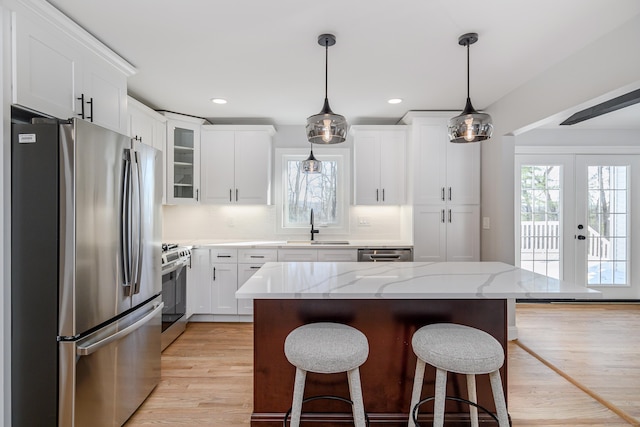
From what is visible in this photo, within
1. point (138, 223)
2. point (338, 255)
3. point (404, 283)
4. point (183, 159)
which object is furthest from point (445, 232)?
point (183, 159)

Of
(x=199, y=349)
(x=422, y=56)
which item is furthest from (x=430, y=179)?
(x=199, y=349)

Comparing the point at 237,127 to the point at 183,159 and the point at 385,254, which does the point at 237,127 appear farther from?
the point at 385,254

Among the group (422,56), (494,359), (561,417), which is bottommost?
(561,417)

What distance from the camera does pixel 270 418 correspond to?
191 centimetres

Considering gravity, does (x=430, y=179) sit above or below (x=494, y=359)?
above

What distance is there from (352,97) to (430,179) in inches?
49.9

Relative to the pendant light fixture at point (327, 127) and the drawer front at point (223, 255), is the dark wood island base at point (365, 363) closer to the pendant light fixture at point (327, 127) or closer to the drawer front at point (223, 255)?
the pendant light fixture at point (327, 127)

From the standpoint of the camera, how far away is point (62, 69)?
1970 mm

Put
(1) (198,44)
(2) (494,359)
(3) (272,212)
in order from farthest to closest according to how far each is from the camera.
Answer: (3) (272,212), (1) (198,44), (2) (494,359)

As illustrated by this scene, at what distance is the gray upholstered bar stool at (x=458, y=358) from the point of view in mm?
1475

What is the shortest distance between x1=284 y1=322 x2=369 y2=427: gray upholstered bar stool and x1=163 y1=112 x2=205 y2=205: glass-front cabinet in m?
2.79

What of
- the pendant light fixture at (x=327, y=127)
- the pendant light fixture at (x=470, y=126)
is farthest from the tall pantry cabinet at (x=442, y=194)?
the pendant light fixture at (x=327, y=127)

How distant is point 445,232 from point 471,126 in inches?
78.1

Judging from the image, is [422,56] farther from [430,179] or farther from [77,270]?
[77,270]
